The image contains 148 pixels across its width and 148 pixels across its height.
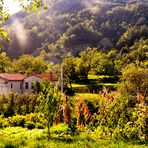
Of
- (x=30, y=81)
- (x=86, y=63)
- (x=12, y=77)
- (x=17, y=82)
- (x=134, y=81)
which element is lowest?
(x=134, y=81)

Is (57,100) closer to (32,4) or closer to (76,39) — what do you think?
(32,4)

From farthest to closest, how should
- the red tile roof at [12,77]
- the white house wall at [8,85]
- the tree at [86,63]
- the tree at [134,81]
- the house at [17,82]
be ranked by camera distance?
1. the tree at [86,63]
2. the red tile roof at [12,77]
3. the house at [17,82]
4. the white house wall at [8,85]
5. the tree at [134,81]

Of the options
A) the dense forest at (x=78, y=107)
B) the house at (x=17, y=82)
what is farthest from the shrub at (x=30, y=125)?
the house at (x=17, y=82)

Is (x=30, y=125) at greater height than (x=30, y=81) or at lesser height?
lesser

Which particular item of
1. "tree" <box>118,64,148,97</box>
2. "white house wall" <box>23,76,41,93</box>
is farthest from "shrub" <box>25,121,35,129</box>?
"white house wall" <box>23,76,41,93</box>

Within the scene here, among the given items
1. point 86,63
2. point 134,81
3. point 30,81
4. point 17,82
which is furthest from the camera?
point 86,63

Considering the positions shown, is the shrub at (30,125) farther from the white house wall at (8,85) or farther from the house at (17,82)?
the house at (17,82)

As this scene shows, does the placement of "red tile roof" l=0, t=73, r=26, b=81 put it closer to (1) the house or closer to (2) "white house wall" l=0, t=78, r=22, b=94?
(1) the house

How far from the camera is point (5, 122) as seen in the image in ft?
70.1

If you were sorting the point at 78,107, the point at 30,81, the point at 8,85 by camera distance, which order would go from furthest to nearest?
1. the point at 30,81
2. the point at 8,85
3. the point at 78,107

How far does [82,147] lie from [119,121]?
3.65 meters

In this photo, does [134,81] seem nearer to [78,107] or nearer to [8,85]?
[8,85]

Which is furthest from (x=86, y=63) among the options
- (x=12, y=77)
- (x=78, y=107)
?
(x=78, y=107)

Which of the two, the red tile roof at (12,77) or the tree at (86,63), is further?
the tree at (86,63)
